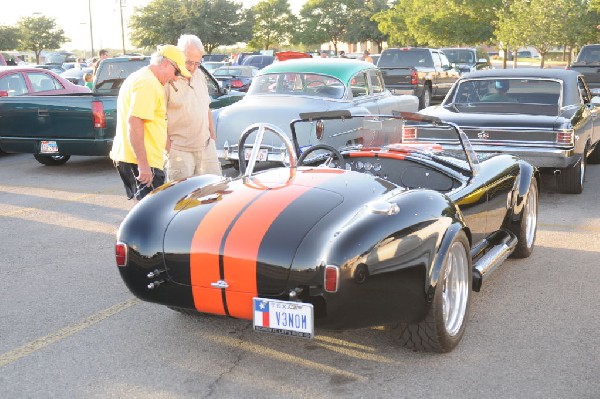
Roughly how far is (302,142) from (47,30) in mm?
86918

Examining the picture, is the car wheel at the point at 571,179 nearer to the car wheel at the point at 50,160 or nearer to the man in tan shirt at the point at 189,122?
the man in tan shirt at the point at 189,122

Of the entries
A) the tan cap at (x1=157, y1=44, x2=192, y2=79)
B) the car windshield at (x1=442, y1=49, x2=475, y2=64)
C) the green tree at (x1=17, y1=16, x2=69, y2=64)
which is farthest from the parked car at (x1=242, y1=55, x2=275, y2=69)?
the green tree at (x1=17, y1=16, x2=69, y2=64)

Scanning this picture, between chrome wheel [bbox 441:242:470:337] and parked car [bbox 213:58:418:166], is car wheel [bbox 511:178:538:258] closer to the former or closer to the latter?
chrome wheel [bbox 441:242:470:337]

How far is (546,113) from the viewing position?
938 centimetres

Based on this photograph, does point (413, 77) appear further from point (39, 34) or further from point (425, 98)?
point (39, 34)

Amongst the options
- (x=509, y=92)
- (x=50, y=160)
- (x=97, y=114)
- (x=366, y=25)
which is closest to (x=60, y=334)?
(x=97, y=114)

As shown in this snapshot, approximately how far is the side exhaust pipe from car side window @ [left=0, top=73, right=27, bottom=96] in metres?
9.72

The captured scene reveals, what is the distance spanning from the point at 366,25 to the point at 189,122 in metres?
80.7

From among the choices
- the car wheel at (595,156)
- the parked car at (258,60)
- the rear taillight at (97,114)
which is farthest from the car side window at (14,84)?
the parked car at (258,60)

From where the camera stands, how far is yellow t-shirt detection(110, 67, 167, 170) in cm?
573

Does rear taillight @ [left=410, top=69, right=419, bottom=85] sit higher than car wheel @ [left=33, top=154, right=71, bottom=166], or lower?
higher

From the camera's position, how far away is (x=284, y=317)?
3.81 meters

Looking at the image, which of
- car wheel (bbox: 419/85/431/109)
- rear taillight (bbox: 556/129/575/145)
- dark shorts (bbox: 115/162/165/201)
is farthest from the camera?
car wheel (bbox: 419/85/431/109)

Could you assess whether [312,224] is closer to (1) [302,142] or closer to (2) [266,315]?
(2) [266,315]
